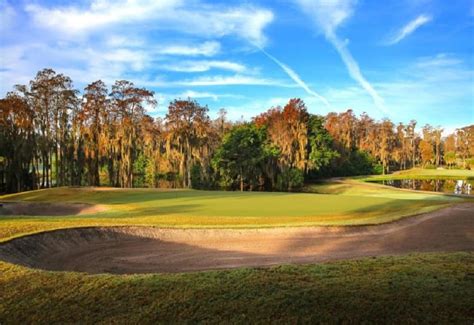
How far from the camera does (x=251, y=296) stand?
19.2 ft

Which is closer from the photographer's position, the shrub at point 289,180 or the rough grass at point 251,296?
the rough grass at point 251,296

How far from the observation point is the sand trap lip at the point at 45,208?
28.3m

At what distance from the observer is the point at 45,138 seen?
48.5 m

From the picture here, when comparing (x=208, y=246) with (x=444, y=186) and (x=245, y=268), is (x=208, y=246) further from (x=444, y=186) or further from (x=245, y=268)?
(x=444, y=186)

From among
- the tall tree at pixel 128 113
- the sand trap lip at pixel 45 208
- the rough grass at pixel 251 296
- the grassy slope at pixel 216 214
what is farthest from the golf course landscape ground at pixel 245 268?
the tall tree at pixel 128 113

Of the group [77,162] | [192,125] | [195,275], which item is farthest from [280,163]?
[195,275]

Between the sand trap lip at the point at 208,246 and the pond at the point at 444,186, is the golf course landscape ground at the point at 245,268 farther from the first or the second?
the pond at the point at 444,186

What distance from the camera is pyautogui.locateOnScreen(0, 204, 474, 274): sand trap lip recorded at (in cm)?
1162

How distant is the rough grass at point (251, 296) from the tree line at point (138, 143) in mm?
44689

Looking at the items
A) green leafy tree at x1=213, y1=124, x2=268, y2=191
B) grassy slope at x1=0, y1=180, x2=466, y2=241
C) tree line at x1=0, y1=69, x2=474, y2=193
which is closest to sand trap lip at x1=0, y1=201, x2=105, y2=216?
grassy slope at x1=0, y1=180, x2=466, y2=241

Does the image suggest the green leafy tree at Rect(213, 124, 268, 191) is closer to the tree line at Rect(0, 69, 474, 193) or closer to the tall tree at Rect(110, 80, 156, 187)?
the tree line at Rect(0, 69, 474, 193)

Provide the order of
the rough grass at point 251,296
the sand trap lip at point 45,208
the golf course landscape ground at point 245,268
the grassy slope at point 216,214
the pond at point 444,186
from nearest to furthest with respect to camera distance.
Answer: the rough grass at point 251,296
the golf course landscape ground at point 245,268
the grassy slope at point 216,214
the sand trap lip at point 45,208
the pond at point 444,186

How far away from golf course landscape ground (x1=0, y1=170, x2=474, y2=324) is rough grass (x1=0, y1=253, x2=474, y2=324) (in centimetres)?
2

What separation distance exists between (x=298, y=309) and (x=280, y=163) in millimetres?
54182
